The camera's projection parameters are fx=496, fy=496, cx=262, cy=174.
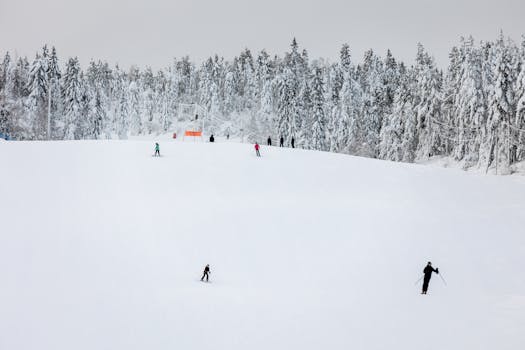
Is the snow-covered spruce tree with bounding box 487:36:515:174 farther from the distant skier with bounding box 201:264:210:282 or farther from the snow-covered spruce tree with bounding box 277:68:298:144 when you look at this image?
the distant skier with bounding box 201:264:210:282

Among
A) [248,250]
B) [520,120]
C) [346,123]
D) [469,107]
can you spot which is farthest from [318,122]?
[248,250]

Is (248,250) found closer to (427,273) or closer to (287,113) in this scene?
(427,273)

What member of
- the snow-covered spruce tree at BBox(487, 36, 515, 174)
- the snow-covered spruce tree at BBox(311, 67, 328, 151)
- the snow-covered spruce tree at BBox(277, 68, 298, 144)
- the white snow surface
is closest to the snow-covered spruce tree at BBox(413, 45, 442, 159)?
the snow-covered spruce tree at BBox(487, 36, 515, 174)

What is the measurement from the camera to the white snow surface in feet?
48.2

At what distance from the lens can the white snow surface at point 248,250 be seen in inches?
578

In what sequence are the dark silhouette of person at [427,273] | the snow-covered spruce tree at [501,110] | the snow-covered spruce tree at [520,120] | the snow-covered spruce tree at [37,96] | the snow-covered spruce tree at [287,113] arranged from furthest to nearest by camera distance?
1. the snow-covered spruce tree at [37,96]
2. the snow-covered spruce tree at [287,113]
3. the snow-covered spruce tree at [501,110]
4. the snow-covered spruce tree at [520,120]
5. the dark silhouette of person at [427,273]

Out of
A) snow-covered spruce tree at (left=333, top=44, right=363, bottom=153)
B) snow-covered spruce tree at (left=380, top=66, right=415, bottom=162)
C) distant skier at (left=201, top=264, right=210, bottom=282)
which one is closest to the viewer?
distant skier at (left=201, top=264, right=210, bottom=282)

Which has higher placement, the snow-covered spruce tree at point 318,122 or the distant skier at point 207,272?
the snow-covered spruce tree at point 318,122

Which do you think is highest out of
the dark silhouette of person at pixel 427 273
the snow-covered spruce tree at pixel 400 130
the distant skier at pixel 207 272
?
the snow-covered spruce tree at pixel 400 130

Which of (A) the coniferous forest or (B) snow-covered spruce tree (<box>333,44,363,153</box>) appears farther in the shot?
(B) snow-covered spruce tree (<box>333,44,363,153</box>)

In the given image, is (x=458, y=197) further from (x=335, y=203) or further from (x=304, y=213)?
(x=304, y=213)

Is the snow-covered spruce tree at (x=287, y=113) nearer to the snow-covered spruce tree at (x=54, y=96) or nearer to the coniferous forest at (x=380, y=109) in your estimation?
the coniferous forest at (x=380, y=109)

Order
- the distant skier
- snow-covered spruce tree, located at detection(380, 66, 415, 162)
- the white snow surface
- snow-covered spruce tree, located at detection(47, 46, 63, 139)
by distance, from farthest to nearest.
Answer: snow-covered spruce tree, located at detection(47, 46, 63, 139), snow-covered spruce tree, located at detection(380, 66, 415, 162), the distant skier, the white snow surface

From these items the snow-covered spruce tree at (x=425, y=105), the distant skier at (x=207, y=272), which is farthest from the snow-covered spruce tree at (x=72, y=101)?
the distant skier at (x=207, y=272)
